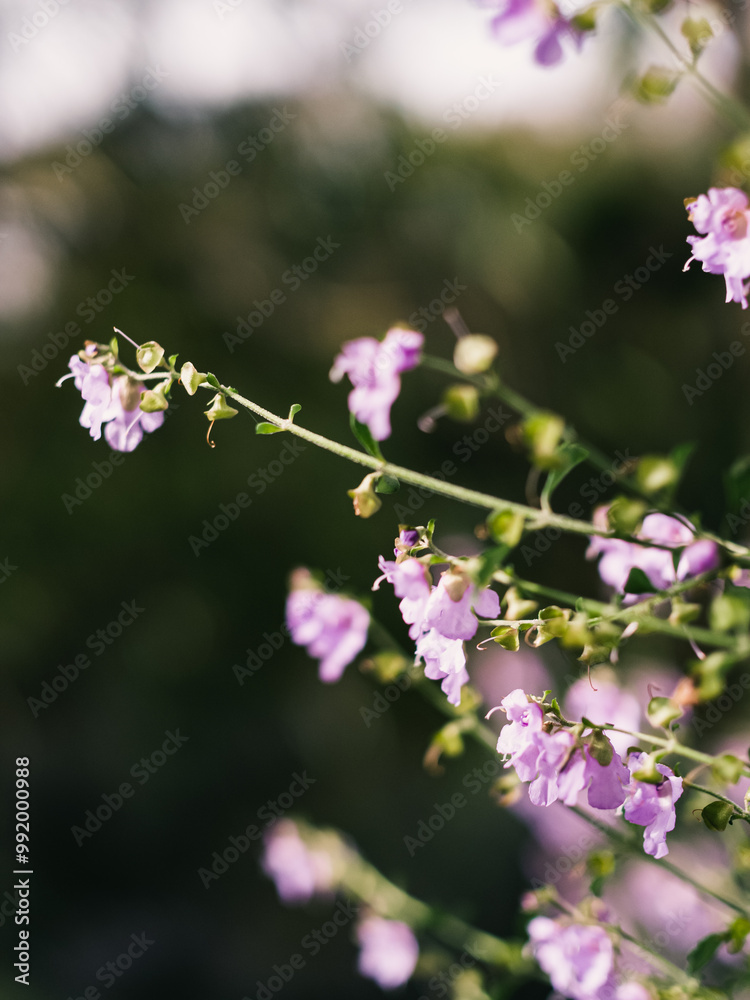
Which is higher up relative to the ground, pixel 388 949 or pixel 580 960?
pixel 580 960

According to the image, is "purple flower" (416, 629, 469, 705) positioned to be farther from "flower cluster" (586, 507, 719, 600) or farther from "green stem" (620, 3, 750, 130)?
"green stem" (620, 3, 750, 130)

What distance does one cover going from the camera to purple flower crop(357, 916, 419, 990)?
1.31 meters

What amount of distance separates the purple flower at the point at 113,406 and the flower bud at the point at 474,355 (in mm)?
260

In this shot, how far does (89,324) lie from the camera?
2.95m

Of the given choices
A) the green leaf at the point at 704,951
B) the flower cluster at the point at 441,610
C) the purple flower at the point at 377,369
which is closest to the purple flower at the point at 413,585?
the flower cluster at the point at 441,610

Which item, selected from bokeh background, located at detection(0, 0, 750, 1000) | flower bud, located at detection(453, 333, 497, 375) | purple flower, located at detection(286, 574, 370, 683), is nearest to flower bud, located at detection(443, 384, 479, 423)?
flower bud, located at detection(453, 333, 497, 375)

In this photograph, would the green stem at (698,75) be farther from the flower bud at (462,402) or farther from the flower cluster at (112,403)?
the flower cluster at (112,403)

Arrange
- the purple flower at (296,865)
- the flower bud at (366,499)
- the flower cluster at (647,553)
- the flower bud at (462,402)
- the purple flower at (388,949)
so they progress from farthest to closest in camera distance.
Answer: the purple flower at (296,865)
the purple flower at (388,949)
the flower cluster at (647,553)
the flower bud at (366,499)
the flower bud at (462,402)

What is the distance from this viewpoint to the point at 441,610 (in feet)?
1.98

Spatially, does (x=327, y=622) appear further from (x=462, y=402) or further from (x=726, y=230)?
(x=726, y=230)

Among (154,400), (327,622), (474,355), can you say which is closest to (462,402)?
(474,355)

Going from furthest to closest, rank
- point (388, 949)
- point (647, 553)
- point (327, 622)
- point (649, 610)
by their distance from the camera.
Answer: point (388, 949), point (327, 622), point (647, 553), point (649, 610)

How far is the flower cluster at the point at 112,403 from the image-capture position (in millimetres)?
681

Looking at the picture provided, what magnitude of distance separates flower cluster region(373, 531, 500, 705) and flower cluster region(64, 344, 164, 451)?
24 centimetres
